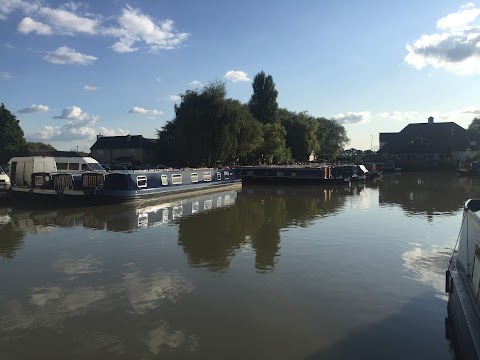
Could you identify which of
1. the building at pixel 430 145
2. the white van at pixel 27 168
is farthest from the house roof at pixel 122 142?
the white van at pixel 27 168

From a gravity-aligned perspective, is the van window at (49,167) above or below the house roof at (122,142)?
below

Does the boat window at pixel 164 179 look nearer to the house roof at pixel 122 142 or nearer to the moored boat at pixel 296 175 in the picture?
the moored boat at pixel 296 175

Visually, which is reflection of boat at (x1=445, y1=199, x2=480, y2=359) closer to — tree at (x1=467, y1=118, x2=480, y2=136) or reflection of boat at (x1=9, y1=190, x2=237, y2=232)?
reflection of boat at (x1=9, y1=190, x2=237, y2=232)

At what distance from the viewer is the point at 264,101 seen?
5581 cm

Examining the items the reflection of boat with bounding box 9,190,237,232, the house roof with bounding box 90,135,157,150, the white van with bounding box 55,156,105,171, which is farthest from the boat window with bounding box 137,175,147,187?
the house roof with bounding box 90,135,157,150

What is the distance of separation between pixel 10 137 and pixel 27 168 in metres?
40.9

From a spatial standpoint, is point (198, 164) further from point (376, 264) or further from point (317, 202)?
point (376, 264)

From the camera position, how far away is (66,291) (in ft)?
24.8

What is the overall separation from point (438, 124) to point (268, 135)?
160 feet

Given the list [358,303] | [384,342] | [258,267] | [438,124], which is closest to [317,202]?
[258,267]

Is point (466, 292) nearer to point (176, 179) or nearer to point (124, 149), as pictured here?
point (176, 179)

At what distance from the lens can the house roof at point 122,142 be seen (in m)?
66.9

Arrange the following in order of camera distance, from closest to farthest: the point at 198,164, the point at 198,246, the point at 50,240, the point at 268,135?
the point at 198,246 → the point at 50,240 → the point at 198,164 → the point at 268,135

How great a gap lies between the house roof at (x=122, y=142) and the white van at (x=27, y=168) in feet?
145
